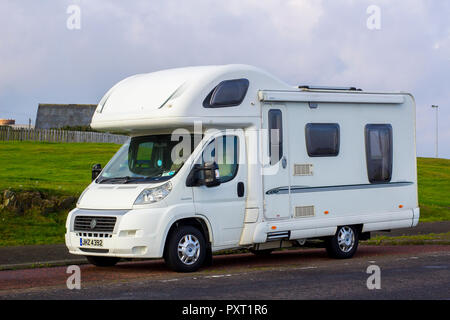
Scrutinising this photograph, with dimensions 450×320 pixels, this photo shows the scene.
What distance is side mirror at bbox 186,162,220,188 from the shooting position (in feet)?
42.4

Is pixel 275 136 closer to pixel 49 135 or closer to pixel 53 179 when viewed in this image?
pixel 53 179

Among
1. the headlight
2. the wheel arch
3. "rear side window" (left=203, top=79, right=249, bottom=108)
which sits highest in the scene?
"rear side window" (left=203, top=79, right=249, bottom=108)

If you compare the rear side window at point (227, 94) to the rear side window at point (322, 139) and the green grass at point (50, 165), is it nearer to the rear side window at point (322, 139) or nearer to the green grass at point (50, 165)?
the rear side window at point (322, 139)

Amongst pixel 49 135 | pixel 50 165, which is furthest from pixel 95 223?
pixel 49 135

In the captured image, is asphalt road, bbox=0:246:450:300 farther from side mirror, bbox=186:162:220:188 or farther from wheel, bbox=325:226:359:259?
side mirror, bbox=186:162:220:188

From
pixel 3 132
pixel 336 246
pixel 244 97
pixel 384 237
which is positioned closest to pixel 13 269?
pixel 244 97

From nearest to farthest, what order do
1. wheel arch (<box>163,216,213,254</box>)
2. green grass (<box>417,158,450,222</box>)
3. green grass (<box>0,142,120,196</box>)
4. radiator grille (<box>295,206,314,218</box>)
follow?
wheel arch (<box>163,216,213,254</box>) < radiator grille (<box>295,206,314,218</box>) < green grass (<box>0,142,120,196</box>) < green grass (<box>417,158,450,222</box>)

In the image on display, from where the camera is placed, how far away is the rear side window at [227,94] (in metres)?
13.2

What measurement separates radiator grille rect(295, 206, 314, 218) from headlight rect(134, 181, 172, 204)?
2838 millimetres

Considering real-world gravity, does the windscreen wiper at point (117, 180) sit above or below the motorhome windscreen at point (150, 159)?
below

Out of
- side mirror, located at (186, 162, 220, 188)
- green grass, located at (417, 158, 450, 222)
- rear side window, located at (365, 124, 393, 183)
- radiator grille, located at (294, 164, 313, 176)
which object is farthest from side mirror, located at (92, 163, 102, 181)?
green grass, located at (417, 158, 450, 222)

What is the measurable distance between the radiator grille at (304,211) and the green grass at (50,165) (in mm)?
7784

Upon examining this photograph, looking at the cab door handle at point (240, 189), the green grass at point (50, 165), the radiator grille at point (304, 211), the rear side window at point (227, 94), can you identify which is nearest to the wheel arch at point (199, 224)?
the cab door handle at point (240, 189)
